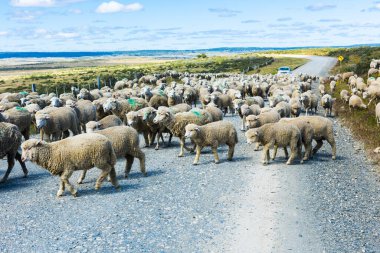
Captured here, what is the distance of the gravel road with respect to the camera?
7.89 meters

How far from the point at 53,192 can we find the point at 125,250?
4233 mm

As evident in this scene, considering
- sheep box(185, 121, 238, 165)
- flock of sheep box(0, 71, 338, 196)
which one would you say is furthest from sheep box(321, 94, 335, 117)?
sheep box(185, 121, 238, 165)

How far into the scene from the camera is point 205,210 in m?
9.45

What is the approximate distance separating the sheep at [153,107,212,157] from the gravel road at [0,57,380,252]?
1.86m

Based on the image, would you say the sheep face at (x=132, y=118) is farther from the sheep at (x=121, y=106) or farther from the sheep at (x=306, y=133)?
the sheep at (x=306, y=133)

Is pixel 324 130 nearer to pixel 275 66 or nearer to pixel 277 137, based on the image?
pixel 277 137

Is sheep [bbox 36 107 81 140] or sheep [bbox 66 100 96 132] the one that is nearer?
sheep [bbox 36 107 81 140]

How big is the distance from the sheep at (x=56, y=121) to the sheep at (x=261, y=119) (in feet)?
22.4

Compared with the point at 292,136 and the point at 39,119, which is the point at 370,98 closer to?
the point at 292,136

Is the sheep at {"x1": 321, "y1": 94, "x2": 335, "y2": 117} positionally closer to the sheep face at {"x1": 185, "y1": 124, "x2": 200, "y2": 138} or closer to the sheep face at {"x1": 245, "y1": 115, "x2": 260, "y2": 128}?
the sheep face at {"x1": 245, "y1": 115, "x2": 260, "y2": 128}

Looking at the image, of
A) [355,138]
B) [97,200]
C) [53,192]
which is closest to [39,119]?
[53,192]

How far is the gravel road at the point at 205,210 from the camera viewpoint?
7.89 metres

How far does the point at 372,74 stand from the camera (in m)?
48.1

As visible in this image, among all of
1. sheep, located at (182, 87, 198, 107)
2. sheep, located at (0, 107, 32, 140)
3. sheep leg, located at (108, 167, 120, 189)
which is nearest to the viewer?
sheep leg, located at (108, 167, 120, 189)
